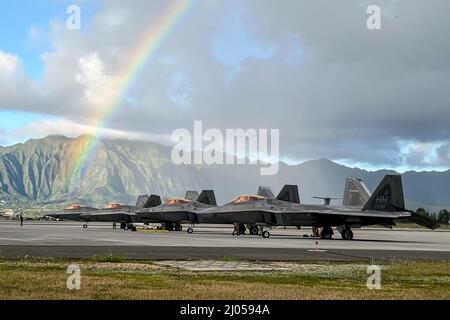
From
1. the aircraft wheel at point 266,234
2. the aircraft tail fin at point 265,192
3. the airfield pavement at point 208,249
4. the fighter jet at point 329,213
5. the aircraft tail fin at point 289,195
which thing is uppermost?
the aircraft tail fin at point 265,192

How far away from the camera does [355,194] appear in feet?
238

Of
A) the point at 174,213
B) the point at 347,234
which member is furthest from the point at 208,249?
the point at 174,213

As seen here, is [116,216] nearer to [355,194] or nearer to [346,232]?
[355,194]

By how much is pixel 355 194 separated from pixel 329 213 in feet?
55.7

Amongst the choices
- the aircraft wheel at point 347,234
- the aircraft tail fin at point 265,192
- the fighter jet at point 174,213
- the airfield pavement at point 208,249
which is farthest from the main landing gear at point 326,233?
the aircraft tail fin at point 265,192

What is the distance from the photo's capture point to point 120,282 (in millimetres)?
16609

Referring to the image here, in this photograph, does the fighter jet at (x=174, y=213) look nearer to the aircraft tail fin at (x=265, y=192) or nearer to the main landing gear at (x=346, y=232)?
the aircraft tail fin at (x=265, y=192)

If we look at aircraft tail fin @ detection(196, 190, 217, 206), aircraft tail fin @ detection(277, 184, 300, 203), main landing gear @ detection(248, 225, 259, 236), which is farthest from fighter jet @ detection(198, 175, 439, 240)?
aircraft tail fin @ detection(196, 190, 217, 206)

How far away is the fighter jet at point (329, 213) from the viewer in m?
56.8

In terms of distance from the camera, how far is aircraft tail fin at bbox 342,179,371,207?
71.8 meters

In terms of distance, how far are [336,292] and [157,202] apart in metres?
73.7

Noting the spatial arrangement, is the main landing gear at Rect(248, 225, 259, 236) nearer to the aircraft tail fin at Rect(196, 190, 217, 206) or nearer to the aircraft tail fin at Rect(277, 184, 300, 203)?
the aircraft tail fin at Rect(277, 184, 300, 203)

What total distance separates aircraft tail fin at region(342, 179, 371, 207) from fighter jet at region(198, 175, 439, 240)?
10749 millimetres
